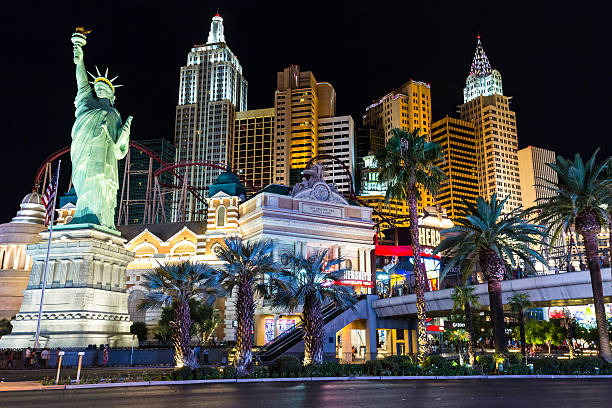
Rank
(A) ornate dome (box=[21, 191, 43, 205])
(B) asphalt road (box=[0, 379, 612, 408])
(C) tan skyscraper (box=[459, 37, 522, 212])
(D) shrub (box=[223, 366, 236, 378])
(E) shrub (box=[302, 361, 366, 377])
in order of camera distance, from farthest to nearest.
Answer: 1. (C) tan skyscraper (box=[459, 37, 522, 212])
2. (A) ornate dome (box=[21, 191, 43, 205])
3. (E) shrub (box=[302, 361, 366, 377])
4. (D) shrub (box=[223, 366, 236, 378])
5. (B) asphalt road (box=[0, 379, 612, 408])

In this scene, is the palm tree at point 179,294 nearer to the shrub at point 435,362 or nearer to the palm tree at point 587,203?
the shrub at point 435,362

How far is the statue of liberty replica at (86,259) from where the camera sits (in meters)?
44.3

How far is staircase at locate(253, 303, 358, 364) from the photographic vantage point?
1487 inches

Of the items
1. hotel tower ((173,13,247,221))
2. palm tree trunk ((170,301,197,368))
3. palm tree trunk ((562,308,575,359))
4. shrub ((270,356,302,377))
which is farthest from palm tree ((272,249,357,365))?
hotel tower ((173,13,247,221))

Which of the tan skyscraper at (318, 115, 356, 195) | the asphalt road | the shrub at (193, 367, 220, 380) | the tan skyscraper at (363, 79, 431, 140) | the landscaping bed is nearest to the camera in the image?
the asphalt road

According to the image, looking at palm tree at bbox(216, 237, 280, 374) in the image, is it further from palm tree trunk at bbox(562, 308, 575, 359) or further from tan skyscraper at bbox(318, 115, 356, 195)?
tan skyscraper at bbox(318, 115, 356, 195)

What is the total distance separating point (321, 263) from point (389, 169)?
8.79m

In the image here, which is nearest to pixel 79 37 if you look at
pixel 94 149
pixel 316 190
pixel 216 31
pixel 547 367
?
pixel 94 149

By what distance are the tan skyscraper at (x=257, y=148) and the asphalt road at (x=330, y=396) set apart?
159 meters

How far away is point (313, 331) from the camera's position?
102 ft

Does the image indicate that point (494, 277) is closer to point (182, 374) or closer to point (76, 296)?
point (182, 374)

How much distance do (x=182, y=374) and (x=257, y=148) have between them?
15932 cm

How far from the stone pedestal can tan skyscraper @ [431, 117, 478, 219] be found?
495 feet

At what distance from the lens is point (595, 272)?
3020cm
